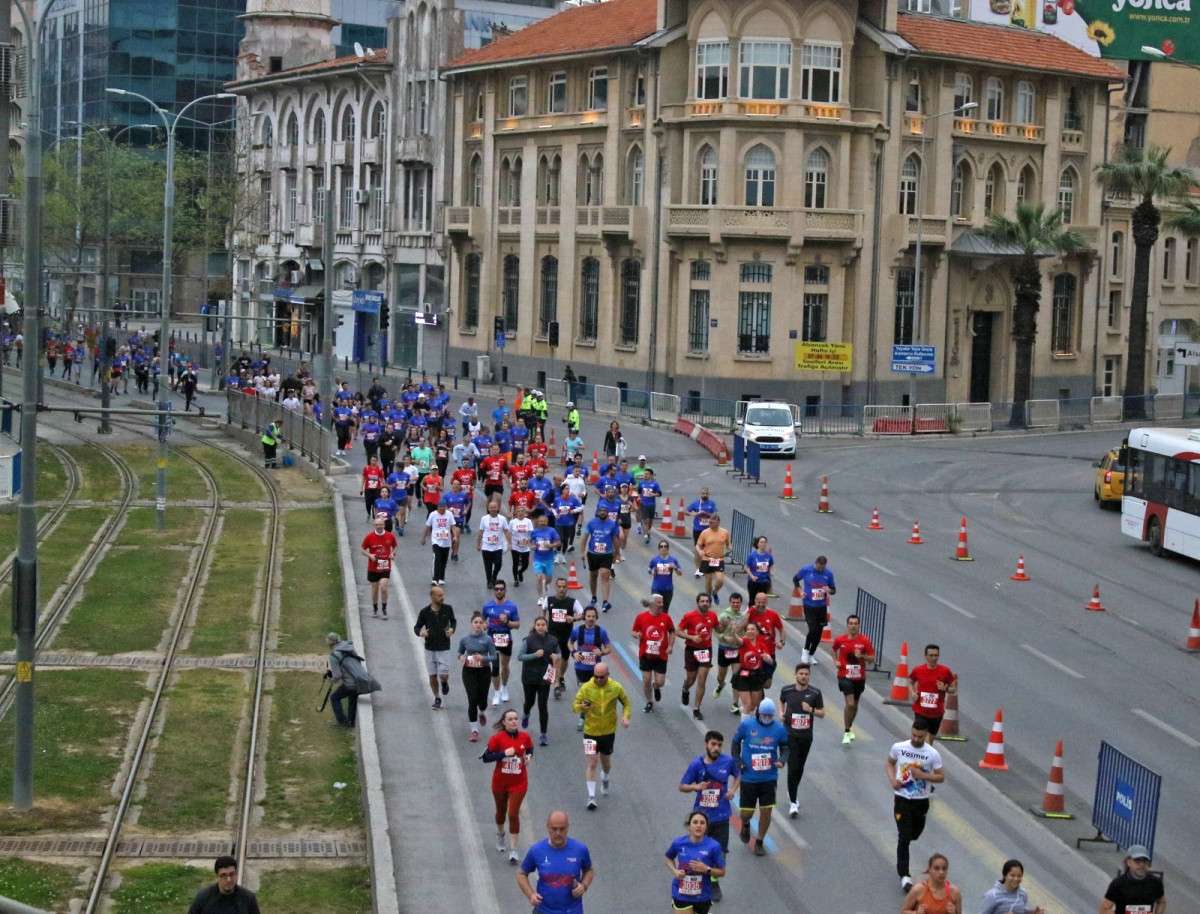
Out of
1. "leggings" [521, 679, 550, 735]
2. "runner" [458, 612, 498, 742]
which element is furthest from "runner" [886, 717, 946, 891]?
"runner" [458, 612, 498, 742]

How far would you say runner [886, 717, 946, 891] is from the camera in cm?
1636

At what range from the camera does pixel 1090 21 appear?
7850cm

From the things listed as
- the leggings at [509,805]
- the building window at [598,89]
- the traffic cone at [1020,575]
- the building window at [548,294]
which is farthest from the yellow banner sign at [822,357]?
the leggings at [509,805]

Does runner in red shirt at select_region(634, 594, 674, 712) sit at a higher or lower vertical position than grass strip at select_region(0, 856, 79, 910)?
higher

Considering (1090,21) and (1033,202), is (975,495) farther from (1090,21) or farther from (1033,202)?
(1090,21)

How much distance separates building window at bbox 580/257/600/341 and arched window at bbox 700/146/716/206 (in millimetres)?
6571

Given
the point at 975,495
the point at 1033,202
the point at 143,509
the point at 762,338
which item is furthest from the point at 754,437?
the point at 1033,202

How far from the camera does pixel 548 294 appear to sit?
249 ft

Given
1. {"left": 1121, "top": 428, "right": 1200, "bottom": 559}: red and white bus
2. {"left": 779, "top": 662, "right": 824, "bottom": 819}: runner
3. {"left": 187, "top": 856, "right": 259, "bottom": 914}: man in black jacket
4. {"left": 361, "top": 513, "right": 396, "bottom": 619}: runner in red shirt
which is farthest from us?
{"left": 1121, "top": 428, "right": 1200, "bottom": 559}: red and white bus

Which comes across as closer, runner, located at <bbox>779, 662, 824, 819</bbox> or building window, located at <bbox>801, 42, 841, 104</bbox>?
runner, located at <bbox>779, 662, 824, 819</bbox>

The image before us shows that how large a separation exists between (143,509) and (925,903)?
30.6 metres

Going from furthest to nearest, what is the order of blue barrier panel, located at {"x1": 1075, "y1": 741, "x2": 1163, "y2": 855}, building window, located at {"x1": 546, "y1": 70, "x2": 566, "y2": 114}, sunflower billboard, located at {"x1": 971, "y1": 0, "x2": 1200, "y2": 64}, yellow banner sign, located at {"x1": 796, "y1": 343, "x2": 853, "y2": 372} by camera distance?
sunflower billboard, located at {"x1": 971, "y1": 0, "x2": 1200, "y2": 64} → building window, located at {"x1": 546, "y1": 70, "x2": 566, "y2": 114} → yellow banner sign, located at {"x1": 796, "y1": 343, "x2": 853, "y2": 372} → blue barrier panel, located at {"x1": 1075, "y1": 741, "x2": 1163, "y2": 855}

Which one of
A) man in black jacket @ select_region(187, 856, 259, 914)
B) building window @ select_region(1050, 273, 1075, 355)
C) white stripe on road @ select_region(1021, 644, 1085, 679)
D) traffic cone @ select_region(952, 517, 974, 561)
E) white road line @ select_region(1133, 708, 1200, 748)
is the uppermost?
building window @ select_region(1050, 273, 1075, 355)

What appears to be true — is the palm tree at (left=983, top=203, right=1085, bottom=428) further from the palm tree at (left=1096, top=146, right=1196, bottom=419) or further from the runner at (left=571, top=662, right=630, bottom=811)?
the runner at (left=571, top=662, right=630, bottom=811)
